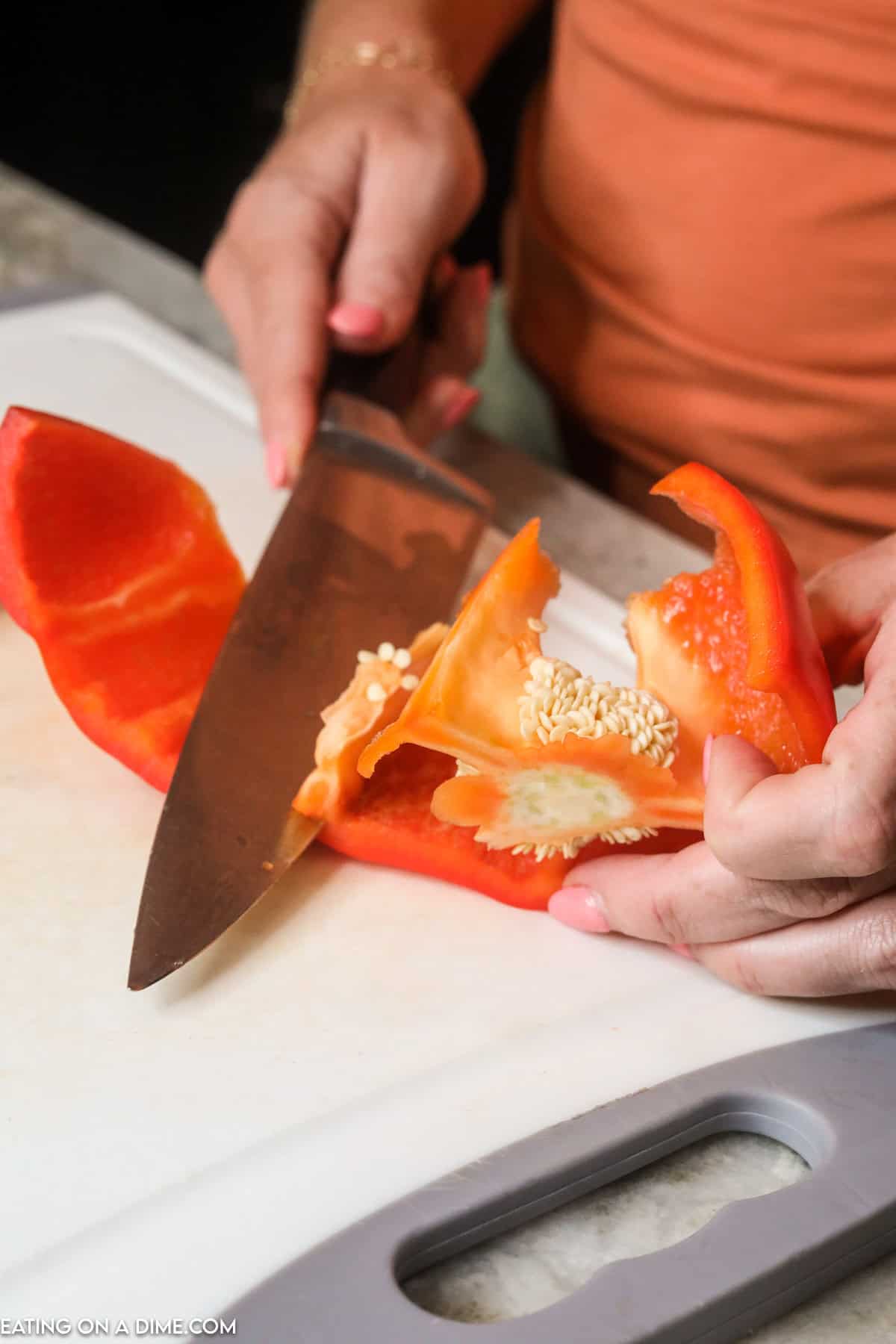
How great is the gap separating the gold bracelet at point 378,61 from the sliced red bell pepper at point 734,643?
91 centimetres

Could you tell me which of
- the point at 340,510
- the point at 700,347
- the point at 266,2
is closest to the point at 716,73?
the point at 700,347

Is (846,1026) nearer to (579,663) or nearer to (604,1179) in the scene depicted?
(604,1179)

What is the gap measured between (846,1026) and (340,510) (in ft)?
1.88

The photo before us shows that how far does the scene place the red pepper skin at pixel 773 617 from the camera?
0.75 m

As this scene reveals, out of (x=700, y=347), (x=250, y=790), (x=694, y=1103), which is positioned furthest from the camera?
(x=700, y=347)

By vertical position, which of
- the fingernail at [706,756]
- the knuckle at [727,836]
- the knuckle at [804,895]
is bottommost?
the knuckle at [804,895]

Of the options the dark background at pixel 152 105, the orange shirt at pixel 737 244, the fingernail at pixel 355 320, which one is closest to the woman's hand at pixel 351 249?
the fingernail at pixel 355 320

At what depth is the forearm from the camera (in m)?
1.55

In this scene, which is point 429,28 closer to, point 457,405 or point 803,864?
point 457,405

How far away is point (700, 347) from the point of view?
143 centimetres

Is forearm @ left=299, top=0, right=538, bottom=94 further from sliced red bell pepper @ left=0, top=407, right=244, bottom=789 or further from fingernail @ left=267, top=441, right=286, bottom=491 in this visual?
sliced red bell pepper @ left=0, top=407, right=244, bottom=789

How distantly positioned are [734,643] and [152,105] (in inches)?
107

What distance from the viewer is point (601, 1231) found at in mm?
743

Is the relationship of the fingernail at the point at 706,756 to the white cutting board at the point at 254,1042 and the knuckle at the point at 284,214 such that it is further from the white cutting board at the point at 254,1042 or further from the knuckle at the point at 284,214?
the knuckle at the point at 284,214
